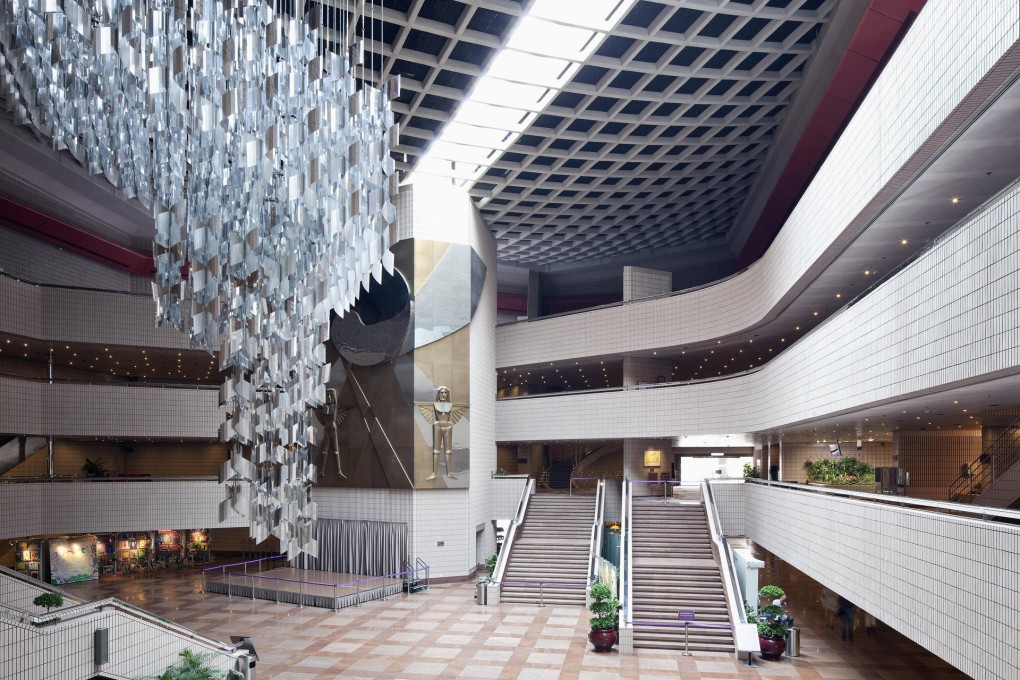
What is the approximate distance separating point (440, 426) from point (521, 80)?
1108 centimetres

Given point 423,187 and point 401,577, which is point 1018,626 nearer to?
point 401,577

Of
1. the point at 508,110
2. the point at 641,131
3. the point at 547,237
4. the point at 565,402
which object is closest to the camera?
the point at 508,110

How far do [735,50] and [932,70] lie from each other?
832cm

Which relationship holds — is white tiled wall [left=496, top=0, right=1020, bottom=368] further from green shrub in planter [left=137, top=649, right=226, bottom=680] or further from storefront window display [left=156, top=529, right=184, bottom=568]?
storefront window display [left=156, top=529, right=184, bottom=568]

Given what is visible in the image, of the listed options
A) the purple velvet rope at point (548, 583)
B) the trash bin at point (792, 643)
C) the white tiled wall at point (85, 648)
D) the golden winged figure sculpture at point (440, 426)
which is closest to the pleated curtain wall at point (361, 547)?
the golden winged figure sculpture at point (440, 426)

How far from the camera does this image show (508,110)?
69.1ft

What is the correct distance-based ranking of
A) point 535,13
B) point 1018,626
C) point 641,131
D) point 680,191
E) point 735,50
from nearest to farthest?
point 1018,626 < point 535,13 < point 735,50 < point 641,131 < point 680,191

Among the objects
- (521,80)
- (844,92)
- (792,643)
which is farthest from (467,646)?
(844,92)

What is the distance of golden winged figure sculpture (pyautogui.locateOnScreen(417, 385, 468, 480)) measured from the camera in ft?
84.1

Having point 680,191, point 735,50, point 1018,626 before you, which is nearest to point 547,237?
point 680,191

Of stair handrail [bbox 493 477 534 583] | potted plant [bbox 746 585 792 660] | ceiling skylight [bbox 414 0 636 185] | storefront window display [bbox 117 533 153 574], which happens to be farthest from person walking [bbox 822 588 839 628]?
storefront window display [bbox 117 533 153 574]

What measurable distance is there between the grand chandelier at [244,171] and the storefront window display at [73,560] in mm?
20908

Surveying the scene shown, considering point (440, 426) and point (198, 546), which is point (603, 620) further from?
point (198, 546)

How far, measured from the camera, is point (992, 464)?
1870 cm
